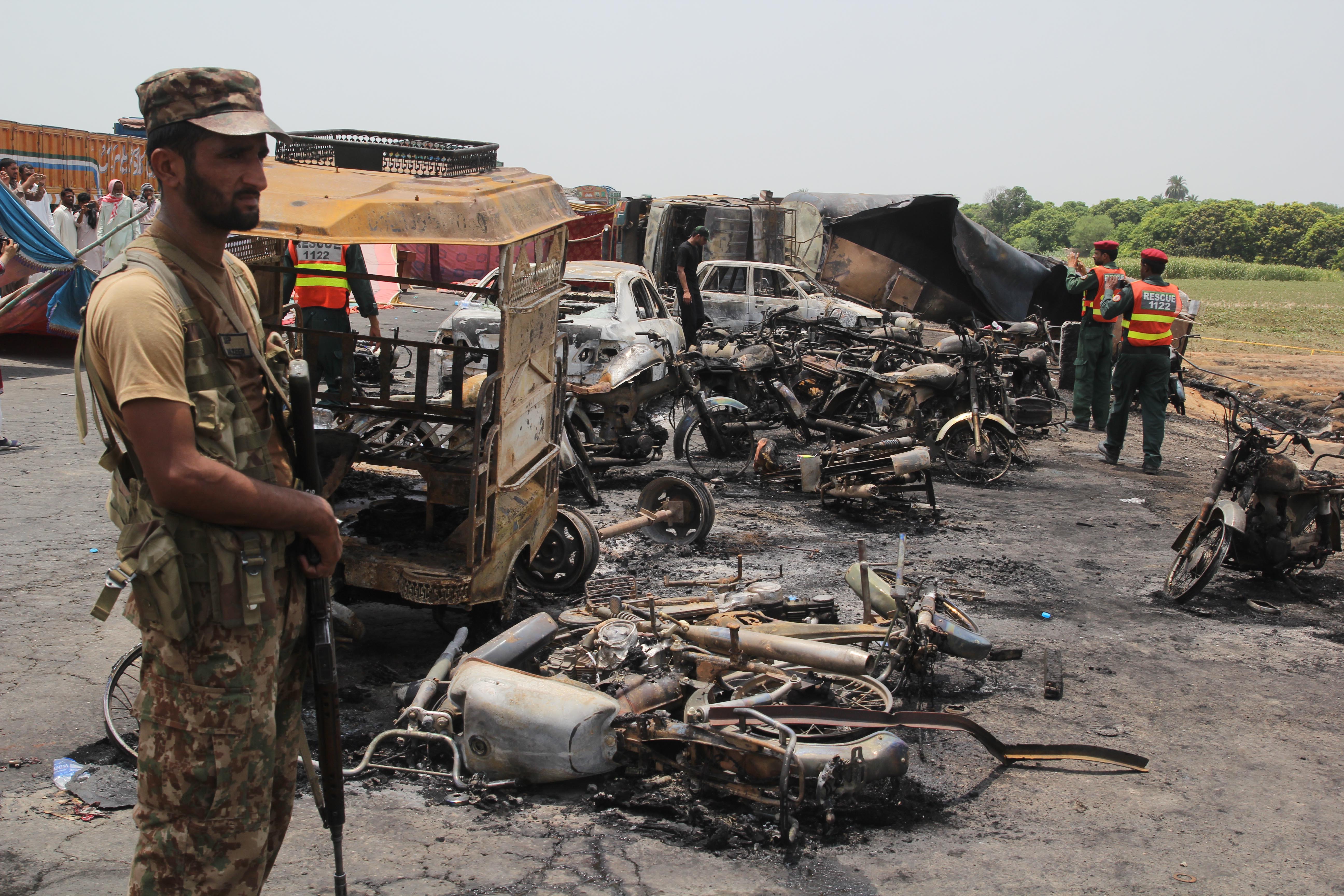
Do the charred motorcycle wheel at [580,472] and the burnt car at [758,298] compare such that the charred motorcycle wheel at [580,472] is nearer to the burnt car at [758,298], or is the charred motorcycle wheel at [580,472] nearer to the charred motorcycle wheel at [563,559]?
the charred motorcycle wheel at [563,559]

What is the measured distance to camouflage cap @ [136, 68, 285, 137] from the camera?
2078 mm

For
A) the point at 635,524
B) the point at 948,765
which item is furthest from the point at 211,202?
the point at 635,524

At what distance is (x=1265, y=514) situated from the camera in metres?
6.85

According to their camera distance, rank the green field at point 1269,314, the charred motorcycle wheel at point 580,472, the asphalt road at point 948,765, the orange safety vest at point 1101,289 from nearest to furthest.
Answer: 1. the asphalt road at point 948,765
2. the charred motorcycle wheel at point 580,472
3. the orange safety vest at point 1101,289
4. the green field at point 1269,314

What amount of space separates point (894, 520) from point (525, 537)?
407 centimetres

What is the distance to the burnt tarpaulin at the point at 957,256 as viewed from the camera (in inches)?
728

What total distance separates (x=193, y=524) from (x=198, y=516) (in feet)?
0.22

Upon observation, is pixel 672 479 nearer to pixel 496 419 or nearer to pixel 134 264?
pixel 496 419

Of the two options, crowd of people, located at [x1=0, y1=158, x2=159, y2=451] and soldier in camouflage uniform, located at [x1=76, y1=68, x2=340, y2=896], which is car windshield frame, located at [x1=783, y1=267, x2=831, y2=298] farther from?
soldier in camouflage uniform, located at [x1=76, y1=68, x2=340, y2=896]

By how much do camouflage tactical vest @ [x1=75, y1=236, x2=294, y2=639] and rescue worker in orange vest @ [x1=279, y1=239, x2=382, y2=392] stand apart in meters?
3.34

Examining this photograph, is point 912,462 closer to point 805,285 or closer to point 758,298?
point 758,298

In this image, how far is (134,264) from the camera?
2.05 metres

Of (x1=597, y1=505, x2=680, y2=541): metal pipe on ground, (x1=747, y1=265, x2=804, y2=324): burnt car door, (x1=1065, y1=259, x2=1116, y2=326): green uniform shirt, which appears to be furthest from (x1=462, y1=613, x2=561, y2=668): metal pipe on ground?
(x1=747, y1=265, x2=804, y2=324): burnt car door

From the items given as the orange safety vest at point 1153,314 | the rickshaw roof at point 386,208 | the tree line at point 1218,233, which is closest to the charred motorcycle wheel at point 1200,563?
the orange safety vest at point 1153,314
